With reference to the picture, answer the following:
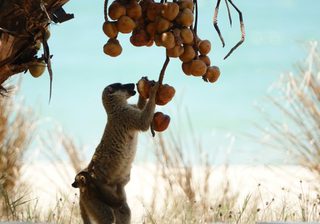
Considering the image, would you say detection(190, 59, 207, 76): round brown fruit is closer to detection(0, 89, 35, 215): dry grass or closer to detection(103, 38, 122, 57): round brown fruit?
detection(103, 38, 122, 57): round brown fruit

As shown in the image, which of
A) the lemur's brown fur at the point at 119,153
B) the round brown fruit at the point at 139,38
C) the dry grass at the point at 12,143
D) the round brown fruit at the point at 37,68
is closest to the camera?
the round brown fruit at the point at 139,38

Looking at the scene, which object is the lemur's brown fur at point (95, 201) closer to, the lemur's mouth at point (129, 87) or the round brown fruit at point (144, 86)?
the lemur's mouth at point (129, 87)

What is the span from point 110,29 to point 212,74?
322 mm

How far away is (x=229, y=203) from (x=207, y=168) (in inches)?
14.7

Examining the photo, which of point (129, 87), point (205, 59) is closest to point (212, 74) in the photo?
point (205, 59)

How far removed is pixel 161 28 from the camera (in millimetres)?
1601

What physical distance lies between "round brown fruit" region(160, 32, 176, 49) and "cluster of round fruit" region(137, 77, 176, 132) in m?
0.21

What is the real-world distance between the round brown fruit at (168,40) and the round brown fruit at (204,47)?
151 mm

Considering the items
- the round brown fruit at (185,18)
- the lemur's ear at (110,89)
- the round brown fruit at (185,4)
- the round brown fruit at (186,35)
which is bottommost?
the lemur's ear at (110,89)

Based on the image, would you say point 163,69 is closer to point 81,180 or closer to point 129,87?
point 81,180

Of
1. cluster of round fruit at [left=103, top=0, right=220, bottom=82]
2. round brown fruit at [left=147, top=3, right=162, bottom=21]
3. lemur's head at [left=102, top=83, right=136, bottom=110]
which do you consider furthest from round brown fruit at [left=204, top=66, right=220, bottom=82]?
lemur's head at [left=102, top=83, right=136, bottom=110]

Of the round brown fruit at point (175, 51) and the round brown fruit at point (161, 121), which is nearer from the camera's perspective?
the round brown fruit at point (175, 51)

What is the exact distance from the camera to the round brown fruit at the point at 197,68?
1652mm

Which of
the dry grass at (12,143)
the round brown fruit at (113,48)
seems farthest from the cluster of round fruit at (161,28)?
the dry grass at (12,143)
